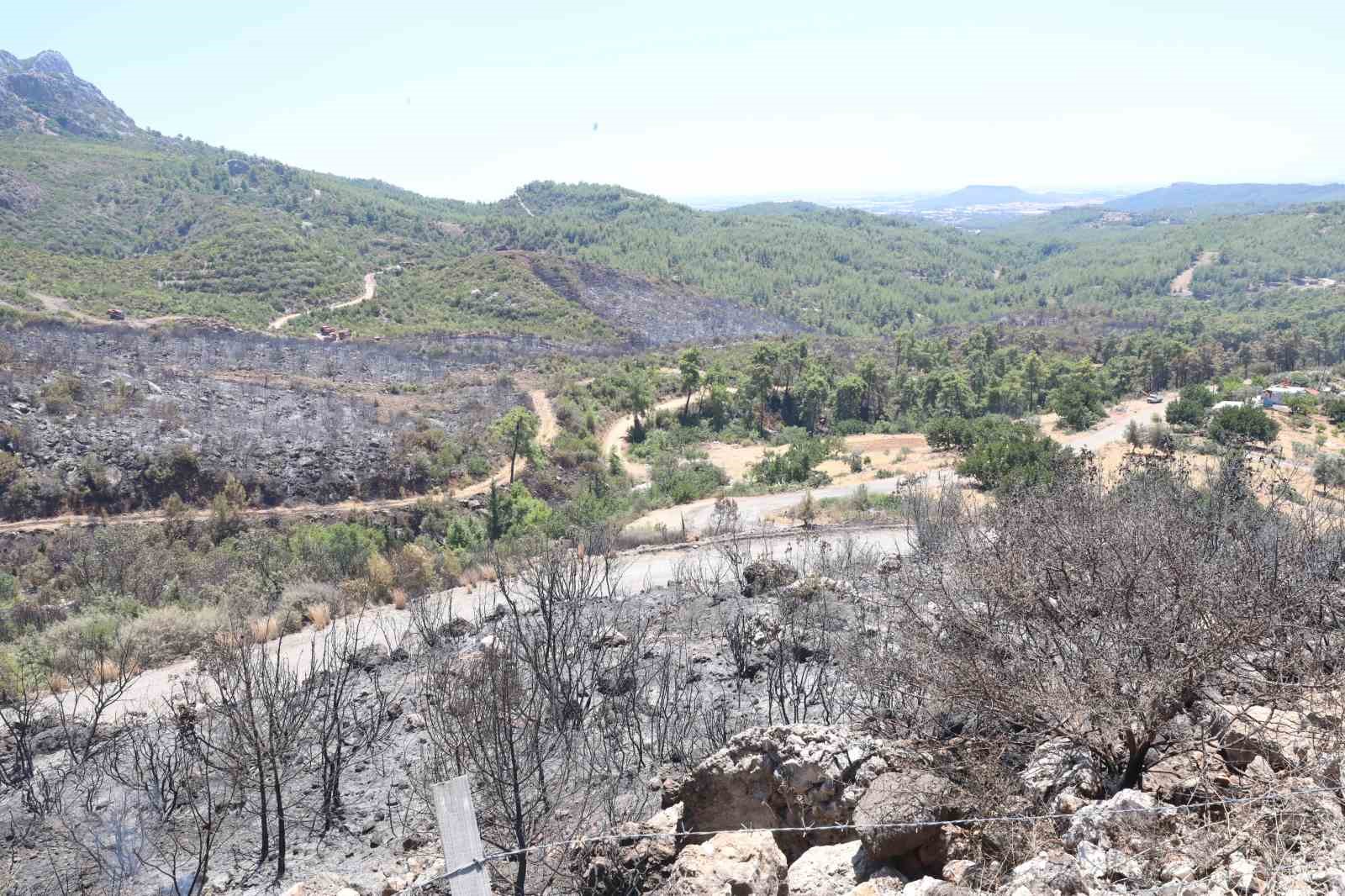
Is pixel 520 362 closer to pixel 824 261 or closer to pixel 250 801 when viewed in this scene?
pixel 250 801

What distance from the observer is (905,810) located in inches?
207

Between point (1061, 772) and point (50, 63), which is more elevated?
point (50, 63)

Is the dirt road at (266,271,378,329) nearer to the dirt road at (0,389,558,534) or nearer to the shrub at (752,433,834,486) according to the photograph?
the dirt road at (0,389,558,534)

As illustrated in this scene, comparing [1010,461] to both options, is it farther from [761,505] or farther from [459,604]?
[459,604]

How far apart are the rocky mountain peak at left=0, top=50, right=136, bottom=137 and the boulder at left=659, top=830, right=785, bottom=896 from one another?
12783cm

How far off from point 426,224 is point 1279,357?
85.6 meters

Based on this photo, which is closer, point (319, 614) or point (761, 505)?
point (319, 614)

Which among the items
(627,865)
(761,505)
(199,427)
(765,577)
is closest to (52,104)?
(199,427)

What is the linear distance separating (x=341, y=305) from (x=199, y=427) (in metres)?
36.1

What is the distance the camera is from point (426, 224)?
313ft

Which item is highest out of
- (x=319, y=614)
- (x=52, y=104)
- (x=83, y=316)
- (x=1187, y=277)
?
(x=52, y=104)

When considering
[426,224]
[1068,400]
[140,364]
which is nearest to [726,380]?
[1068,400]

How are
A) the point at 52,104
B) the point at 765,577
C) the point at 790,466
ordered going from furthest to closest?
the point at 52,104 < the point at 790,466 < the point at 765,577

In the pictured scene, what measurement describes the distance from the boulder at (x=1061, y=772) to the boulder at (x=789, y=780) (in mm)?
904
